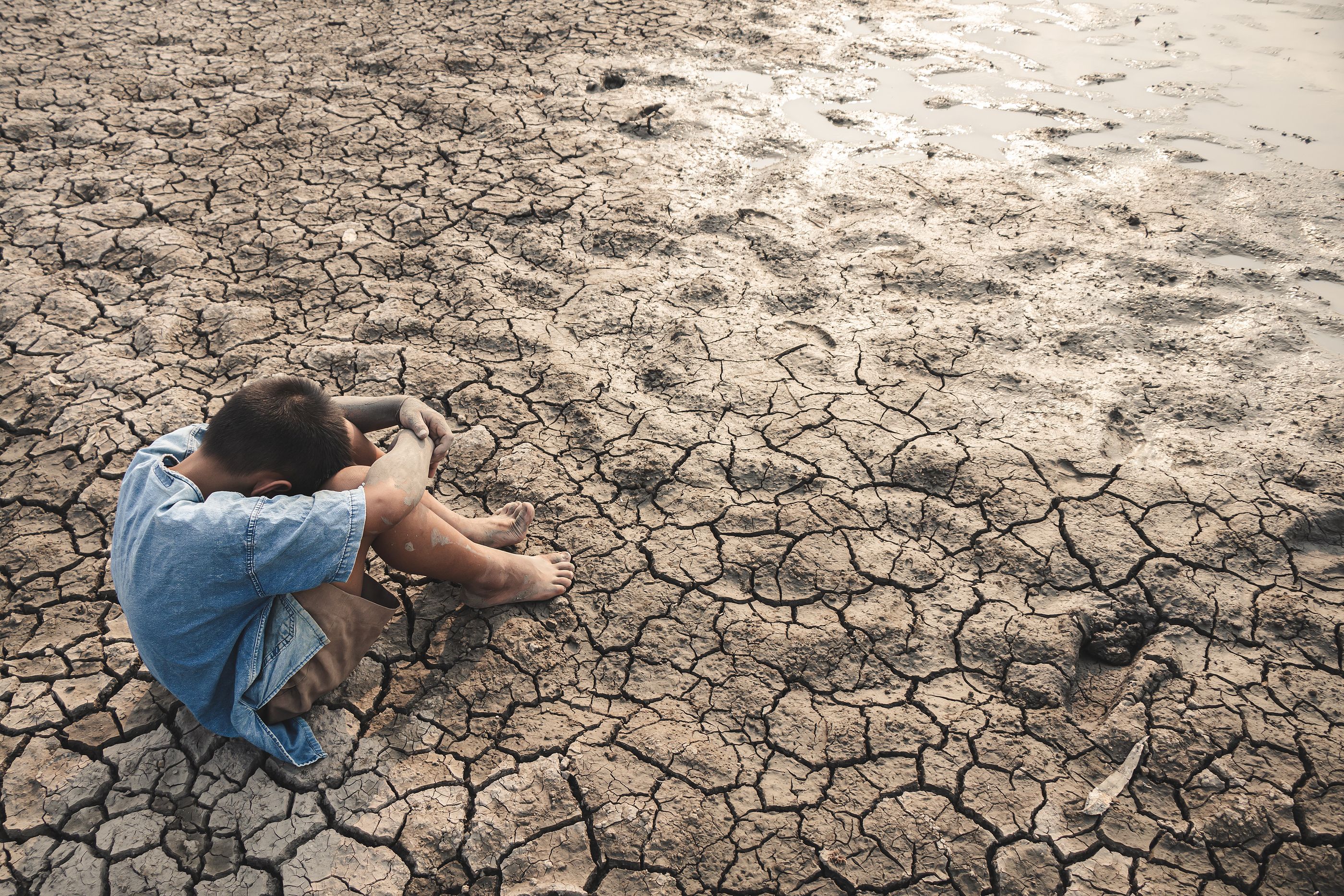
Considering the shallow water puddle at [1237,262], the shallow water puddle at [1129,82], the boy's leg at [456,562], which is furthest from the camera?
the shallow water puddle at [1129,82]

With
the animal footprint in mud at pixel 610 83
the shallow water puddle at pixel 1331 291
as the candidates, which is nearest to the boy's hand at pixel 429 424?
the animal footprint in mud at pixel 610 83

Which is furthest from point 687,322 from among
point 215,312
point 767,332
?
point 215,312

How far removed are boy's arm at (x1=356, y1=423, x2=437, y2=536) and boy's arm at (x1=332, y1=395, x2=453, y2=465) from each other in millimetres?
137

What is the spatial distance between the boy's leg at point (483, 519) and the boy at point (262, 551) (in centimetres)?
15

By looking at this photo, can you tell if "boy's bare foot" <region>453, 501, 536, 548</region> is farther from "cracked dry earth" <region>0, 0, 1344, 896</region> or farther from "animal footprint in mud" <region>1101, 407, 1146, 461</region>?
"animal footprint in mud" <region>1101, 407, 1146, 461</region>

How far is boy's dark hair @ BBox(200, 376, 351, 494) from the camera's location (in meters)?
1.94

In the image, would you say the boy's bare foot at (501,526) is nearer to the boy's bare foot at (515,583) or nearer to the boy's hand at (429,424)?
the boy's bare foot at (515,583)

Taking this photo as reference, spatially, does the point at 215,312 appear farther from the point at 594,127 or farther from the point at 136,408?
the point at 594,127

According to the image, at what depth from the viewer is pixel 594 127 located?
4598 mm

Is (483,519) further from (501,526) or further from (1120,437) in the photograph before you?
(1120,437)

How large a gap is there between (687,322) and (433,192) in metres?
1.61

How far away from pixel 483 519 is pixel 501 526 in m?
0.07

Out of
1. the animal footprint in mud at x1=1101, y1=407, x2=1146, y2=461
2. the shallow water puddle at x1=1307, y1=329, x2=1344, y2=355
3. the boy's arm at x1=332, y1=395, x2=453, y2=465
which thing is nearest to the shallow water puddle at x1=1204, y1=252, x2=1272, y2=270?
the shallow water puddle at x1=1307, y1=329, x2=1344, y2=355

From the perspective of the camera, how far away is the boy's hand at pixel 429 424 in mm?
2336
